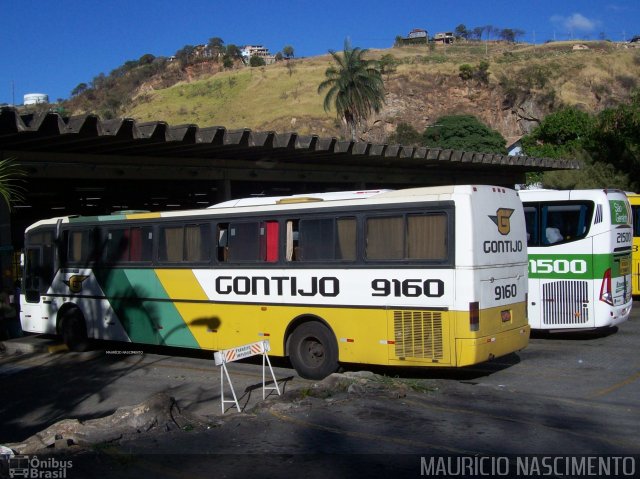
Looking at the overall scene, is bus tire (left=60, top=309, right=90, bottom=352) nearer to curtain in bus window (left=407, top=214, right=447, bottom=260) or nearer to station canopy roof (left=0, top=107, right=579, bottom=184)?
station canopy roof (left=0, top=107, right=579, bottom=184)

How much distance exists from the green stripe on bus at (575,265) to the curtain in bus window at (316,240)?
540 cm

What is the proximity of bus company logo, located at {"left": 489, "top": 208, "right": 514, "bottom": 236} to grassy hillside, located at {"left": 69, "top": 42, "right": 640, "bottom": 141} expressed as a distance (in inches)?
2884

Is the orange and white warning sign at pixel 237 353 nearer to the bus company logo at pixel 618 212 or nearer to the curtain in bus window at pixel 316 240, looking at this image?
the curtain in bus window at pixel 316 240

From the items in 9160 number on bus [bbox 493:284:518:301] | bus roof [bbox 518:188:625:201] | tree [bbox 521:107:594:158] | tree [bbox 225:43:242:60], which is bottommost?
9160 number on bus [bbox 493:284:518:301]

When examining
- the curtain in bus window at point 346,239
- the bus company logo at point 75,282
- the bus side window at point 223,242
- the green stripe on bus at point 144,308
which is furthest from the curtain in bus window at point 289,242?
the bus company logo at point 75,282

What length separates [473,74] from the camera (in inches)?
3733

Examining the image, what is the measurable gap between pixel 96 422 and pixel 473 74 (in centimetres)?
9279

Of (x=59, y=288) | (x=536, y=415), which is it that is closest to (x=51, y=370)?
(x=59, y=288)

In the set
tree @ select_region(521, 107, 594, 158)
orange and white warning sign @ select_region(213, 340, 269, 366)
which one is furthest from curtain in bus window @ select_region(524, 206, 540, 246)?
tree @ select_region(521, 107, 594, 158)

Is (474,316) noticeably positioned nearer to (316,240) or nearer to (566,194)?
(316,240)

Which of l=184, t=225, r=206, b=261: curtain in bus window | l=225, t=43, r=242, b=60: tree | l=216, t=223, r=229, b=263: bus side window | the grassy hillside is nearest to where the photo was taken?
l=216, t=223, r=229, b=263: bus side window

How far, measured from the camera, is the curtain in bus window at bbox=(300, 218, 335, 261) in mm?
12078

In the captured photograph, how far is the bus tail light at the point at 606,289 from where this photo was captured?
1456 centimetres

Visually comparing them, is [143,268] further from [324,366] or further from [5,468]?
[5,468]
